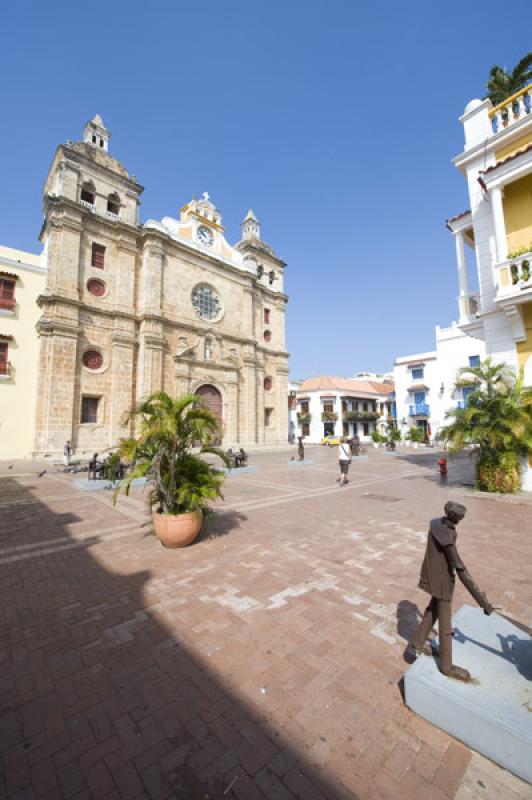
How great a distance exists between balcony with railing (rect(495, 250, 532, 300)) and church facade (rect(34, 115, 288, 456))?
16.5m

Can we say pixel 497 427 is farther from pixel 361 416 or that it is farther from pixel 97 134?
pixel 361 416

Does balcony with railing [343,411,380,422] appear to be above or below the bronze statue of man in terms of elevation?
above

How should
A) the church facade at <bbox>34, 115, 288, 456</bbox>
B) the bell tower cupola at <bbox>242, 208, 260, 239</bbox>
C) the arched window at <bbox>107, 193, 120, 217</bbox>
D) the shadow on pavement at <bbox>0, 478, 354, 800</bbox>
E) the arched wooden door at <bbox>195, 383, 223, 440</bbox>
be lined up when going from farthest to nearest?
the bell tower cupola at <bbox>242, 208, 260, 239</bbox>
the arched wooden door at <bbox>195, 383, 223, 440</bbox>
the arched window at <bbox>107, 193, 120, 217</bbox>
the church facade at <bbox>34, 115, 288, 456</bbox>
the shadow on pavement at <bbox>0, 478, 354, 800</bbox>

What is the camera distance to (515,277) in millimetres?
9398

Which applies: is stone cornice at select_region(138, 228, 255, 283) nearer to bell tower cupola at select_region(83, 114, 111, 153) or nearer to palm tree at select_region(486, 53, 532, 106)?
bell tower cupola at select_region(83, 114, 111, 153)

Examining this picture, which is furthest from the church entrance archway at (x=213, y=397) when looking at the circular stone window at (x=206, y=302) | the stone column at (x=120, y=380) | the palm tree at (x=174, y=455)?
the palm tree at (x=174, y=455)

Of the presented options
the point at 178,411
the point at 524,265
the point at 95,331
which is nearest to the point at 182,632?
the point at 178,411

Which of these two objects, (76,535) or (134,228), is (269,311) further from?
(76,535)

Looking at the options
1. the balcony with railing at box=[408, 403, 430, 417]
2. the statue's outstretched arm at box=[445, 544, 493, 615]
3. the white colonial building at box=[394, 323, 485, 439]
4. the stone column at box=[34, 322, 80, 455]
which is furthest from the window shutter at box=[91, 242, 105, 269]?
the balcony with railing at box=[408, 403, 430, 417]

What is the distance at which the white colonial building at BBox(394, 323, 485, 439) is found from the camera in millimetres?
30547

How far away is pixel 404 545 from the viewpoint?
5500 mm

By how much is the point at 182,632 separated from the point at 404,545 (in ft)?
12.4

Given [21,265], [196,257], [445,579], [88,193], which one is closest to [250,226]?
[196,257]

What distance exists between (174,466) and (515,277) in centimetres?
1034
